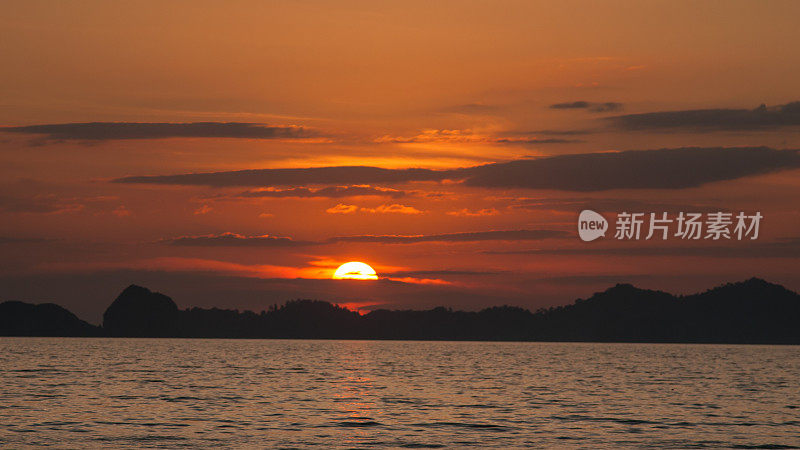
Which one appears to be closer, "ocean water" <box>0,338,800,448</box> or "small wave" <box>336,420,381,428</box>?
"ocean water" <box>0,338,800,448</box>

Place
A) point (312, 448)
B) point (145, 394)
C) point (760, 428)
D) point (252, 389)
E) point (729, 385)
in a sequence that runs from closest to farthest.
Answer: point (312, 448) → point (760, 428) → point (145, 394) → point (252, 389) → point (729, 385)

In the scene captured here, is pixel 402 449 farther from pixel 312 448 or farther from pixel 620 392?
pixel 620 392

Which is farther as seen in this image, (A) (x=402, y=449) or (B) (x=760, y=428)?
(B) (x=760, y=428)

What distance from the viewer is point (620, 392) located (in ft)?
316

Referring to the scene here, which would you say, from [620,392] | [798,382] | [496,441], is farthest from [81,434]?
[798,382]

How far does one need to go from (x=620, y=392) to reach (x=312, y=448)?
51131 mm

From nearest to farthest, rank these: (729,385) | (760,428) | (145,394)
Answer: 1. (760,428)
2. (145,394)
3. (729,385)

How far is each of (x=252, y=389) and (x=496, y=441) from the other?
44.4m

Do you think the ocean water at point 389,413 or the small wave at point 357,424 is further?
the small wave at point 357,424

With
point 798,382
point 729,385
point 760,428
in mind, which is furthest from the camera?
point 798,382

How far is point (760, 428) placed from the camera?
6397cm

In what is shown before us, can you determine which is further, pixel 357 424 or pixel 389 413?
pixel 389 413

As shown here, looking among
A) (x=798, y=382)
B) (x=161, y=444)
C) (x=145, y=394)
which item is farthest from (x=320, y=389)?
(x=798, y=382)

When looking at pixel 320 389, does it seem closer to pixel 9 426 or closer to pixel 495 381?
pixel 495 381
